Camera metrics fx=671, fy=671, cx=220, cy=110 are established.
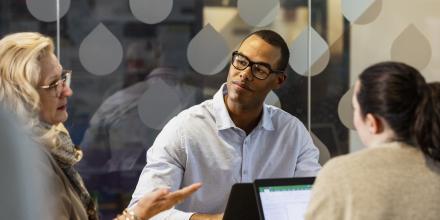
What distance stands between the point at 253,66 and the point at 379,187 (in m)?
1.21

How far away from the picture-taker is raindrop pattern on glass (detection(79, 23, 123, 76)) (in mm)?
3396

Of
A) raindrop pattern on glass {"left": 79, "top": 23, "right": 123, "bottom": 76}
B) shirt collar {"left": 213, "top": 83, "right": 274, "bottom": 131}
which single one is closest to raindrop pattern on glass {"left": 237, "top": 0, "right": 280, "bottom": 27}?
raindrop pattern on glass {"left": 79, "top": 23, "right": 123, "bottom": 76}

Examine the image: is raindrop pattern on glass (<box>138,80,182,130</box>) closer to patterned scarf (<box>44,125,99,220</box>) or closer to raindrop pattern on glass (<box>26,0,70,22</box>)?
raindrop pattern on glass (<box>26,0,70,22</box>)

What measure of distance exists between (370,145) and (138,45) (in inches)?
80.7

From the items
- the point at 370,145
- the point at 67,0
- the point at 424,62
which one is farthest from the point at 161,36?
the point at 370,145

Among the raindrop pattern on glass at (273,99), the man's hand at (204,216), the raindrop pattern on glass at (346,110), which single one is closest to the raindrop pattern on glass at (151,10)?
the raindrop pattern on glass at (273,99)

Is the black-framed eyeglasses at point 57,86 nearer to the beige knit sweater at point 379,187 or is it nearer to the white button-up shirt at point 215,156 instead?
the white button-up shirt at point 215,156

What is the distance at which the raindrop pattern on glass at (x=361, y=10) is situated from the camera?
3.74 m

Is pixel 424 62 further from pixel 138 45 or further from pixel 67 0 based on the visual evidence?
pixel 67 0

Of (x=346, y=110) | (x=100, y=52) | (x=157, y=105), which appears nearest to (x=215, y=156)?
(x=157, y=105)

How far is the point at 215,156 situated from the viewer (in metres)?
2.60

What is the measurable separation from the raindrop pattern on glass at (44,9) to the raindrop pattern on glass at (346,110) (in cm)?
159

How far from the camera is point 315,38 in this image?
3699 millimetres

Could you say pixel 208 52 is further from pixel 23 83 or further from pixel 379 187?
pixel 379 187
